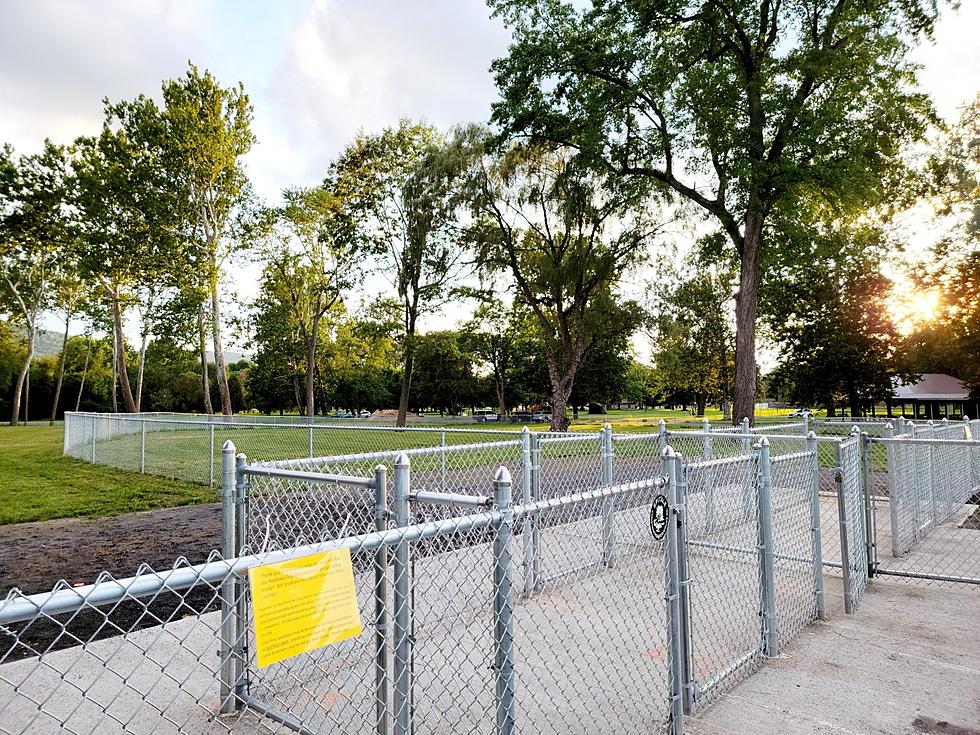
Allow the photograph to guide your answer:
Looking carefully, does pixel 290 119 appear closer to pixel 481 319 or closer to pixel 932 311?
pixel 481 319

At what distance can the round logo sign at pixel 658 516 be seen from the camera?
3848 mm

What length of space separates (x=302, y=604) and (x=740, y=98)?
64.3 feet

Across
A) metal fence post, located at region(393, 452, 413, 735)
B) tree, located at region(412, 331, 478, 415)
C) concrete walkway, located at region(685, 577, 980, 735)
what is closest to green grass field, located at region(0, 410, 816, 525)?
concrete walkway, located at region(685, 577, 980, 735)

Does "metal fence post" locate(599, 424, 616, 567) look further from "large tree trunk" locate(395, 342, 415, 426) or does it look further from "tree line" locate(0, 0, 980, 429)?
"large tree trunk" locate(395, 342, 415, 426)

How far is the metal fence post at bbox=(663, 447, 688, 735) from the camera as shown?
3.58m

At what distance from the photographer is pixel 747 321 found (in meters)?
18.9

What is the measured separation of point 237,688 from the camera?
378 cm

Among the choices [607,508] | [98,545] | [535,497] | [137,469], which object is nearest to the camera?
[607,508]

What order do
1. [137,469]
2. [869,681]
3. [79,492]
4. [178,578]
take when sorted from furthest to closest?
[137,469] → [79,492] → [869,681] → [178,578]

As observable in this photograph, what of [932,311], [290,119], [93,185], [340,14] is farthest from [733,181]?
[93,185]

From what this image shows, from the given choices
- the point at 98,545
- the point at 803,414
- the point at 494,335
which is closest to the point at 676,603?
the point at 98,545

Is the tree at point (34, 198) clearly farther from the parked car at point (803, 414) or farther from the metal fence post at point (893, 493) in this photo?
the metal fence post at point (893, 493)

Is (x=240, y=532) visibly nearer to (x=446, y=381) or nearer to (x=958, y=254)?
(x=958, y=254)

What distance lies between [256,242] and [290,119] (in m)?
Result: 15.0
